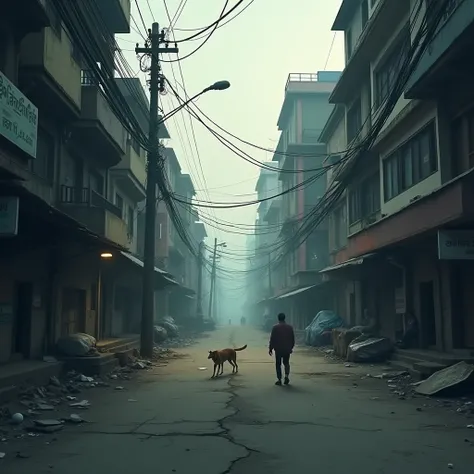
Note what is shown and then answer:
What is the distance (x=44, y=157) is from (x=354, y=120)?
15.4 meters

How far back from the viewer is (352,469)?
653cm

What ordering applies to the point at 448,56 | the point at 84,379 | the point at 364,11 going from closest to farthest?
the point at 448,56 → the point at 84,379 → the point at 364,11

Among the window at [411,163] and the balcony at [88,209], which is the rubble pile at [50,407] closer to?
the balcony at [88,209]

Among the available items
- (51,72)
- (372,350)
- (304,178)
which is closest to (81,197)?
(51,72)

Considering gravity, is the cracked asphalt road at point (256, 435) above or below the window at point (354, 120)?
below

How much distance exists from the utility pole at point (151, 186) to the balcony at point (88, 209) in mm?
1650

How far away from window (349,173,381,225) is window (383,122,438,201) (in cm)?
341

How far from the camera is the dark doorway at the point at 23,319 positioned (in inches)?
576

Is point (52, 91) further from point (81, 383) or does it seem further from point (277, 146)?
point (277, 146)

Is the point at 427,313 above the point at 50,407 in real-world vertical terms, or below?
above

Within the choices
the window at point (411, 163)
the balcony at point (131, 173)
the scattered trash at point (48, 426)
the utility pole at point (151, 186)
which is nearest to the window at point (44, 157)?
the utility pole at point (151, 186)

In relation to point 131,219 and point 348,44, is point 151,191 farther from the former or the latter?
point 348,44

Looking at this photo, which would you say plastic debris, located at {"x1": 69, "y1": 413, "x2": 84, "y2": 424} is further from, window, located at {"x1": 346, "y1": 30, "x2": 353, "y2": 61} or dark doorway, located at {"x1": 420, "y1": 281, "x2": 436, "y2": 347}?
window, located at {"x1": 346, "y1": 30, "x2": 353, "y2": 61}

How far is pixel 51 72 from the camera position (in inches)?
546
